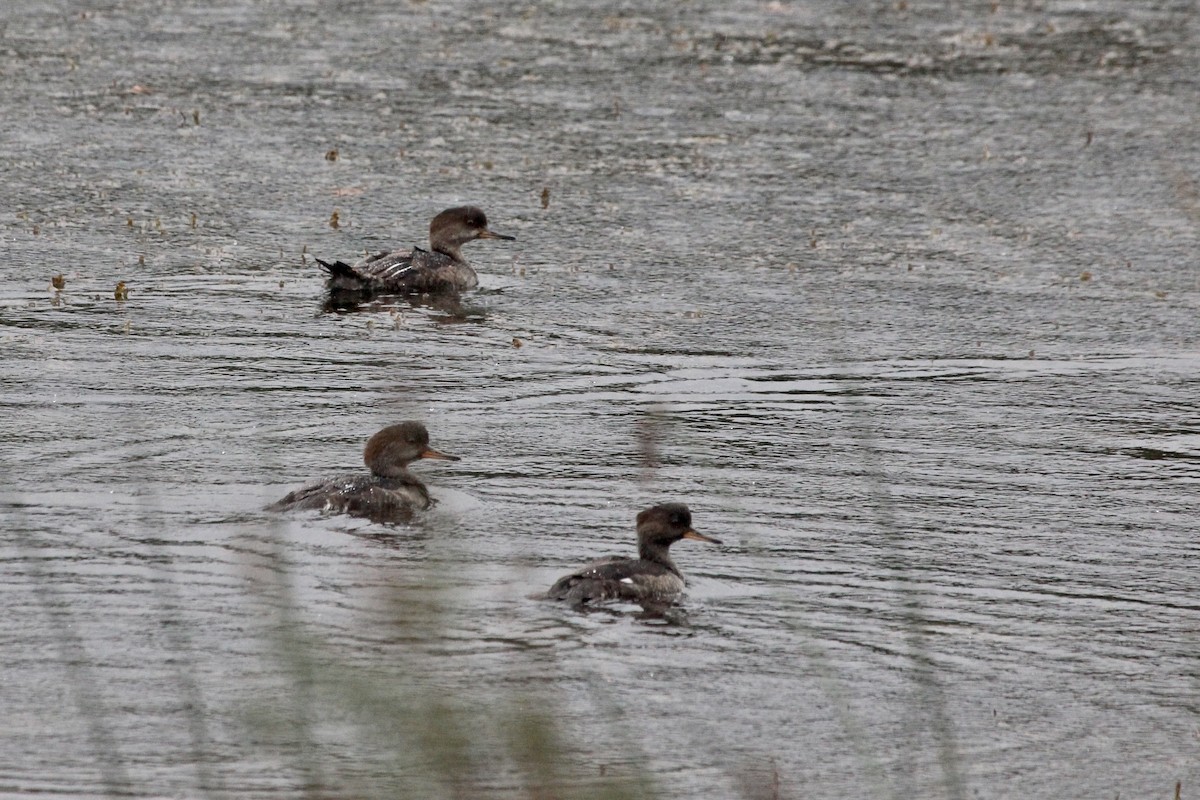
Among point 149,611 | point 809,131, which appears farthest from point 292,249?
point 149,611

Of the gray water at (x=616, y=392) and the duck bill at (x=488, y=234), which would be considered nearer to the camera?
the gray water at (x=616, y=392)

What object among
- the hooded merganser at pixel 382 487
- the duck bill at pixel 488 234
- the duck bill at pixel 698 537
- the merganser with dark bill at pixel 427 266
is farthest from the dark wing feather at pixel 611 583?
the duck bill at pixel 488 234

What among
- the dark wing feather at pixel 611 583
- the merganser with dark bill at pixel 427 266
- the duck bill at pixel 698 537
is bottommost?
the dark wing feather at pixel 611 583

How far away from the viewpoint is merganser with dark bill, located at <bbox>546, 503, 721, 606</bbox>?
8.34 m

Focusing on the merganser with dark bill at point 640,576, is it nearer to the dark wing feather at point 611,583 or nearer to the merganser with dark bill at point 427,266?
the dark wing feather at point 611,583

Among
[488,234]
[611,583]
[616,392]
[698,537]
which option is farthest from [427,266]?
[611,583]

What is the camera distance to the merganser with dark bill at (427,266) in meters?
13.4

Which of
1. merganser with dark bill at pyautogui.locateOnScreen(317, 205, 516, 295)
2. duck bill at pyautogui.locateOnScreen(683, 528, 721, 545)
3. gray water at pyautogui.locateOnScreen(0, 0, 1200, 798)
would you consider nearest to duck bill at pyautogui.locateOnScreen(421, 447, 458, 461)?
gray water at pyautogui.locateOnScreen(0, 0, 1200, 798)

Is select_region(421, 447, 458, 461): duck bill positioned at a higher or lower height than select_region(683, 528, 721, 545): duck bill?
higher

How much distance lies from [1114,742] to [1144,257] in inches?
312

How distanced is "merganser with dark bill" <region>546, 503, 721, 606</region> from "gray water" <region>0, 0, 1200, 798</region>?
120 mm

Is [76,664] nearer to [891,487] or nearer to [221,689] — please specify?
[221,689]

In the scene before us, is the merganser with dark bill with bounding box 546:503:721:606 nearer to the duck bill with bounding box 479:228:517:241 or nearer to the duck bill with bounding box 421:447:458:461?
the duck bill with bounding box 421:447:458:461

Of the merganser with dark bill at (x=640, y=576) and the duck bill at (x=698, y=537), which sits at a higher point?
the duck bill at (x=698, y=537)
